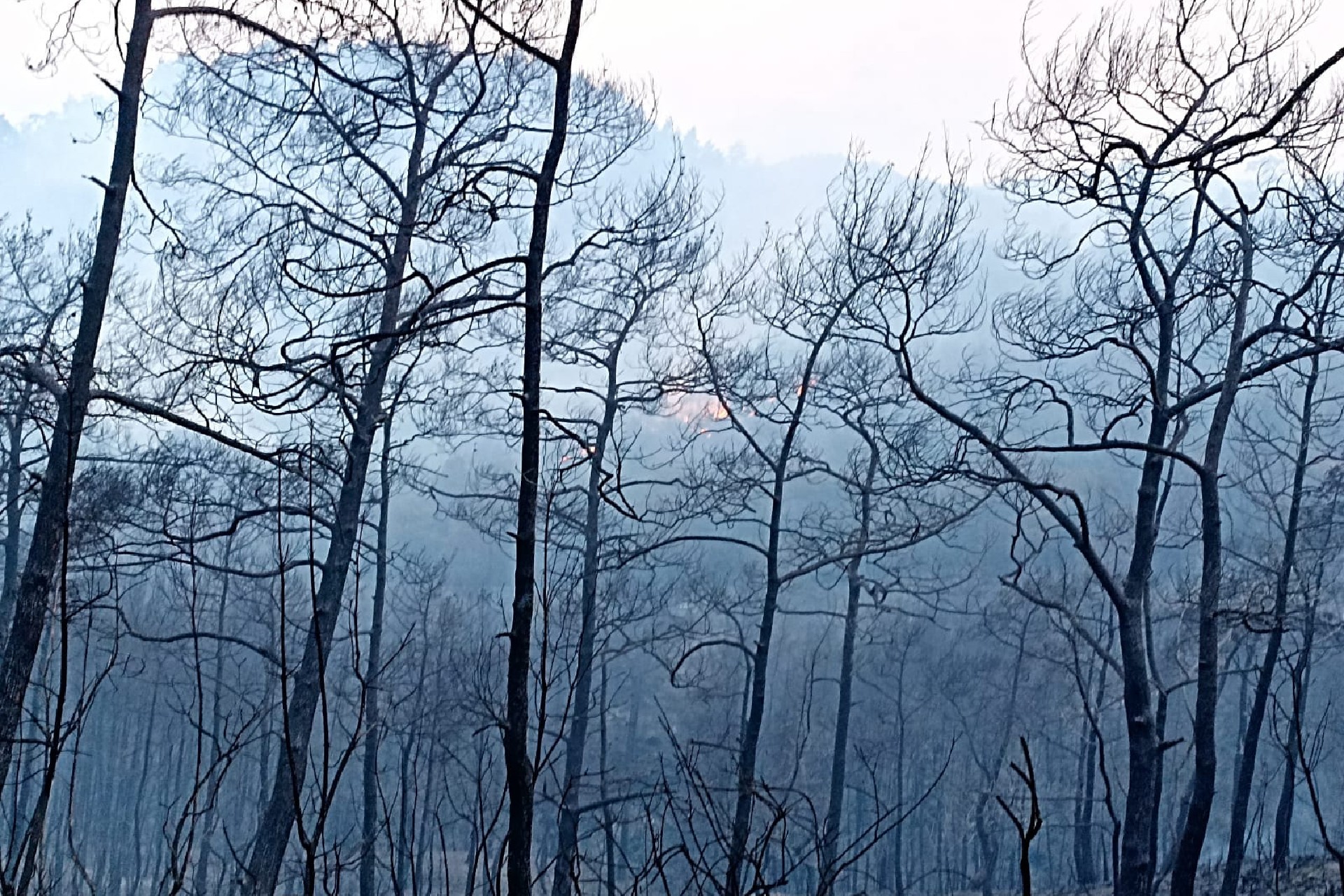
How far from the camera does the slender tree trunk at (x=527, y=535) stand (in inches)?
105

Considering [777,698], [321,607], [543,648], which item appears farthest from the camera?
[777,698]

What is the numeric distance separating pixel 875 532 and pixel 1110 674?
2278 centimetres

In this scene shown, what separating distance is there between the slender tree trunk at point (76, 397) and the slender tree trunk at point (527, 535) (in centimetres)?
287

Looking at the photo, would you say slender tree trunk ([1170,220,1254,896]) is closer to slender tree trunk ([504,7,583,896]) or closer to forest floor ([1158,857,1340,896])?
forest floor ([1158,857,1340,896])


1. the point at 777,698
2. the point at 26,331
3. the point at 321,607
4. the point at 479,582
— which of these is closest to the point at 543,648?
the point at 321,607

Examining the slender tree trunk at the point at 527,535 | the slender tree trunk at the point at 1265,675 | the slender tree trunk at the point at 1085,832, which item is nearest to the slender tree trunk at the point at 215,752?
the slender tree trunk at the point at 527,535

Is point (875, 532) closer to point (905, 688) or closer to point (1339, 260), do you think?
point (1339, 260)

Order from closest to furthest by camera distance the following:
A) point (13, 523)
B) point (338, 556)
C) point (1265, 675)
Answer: point (338, 556) < point (1265, 675) < point (13, 523)

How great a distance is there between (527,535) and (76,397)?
3.16m

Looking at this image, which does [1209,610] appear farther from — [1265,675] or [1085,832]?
[1085,832]

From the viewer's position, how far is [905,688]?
3316 centimetres

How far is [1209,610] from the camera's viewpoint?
8.20 meters

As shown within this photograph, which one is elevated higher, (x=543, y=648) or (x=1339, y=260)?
(x=1339, y=260)

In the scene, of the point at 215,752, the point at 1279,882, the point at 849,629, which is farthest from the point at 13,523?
the point at 1279,882
